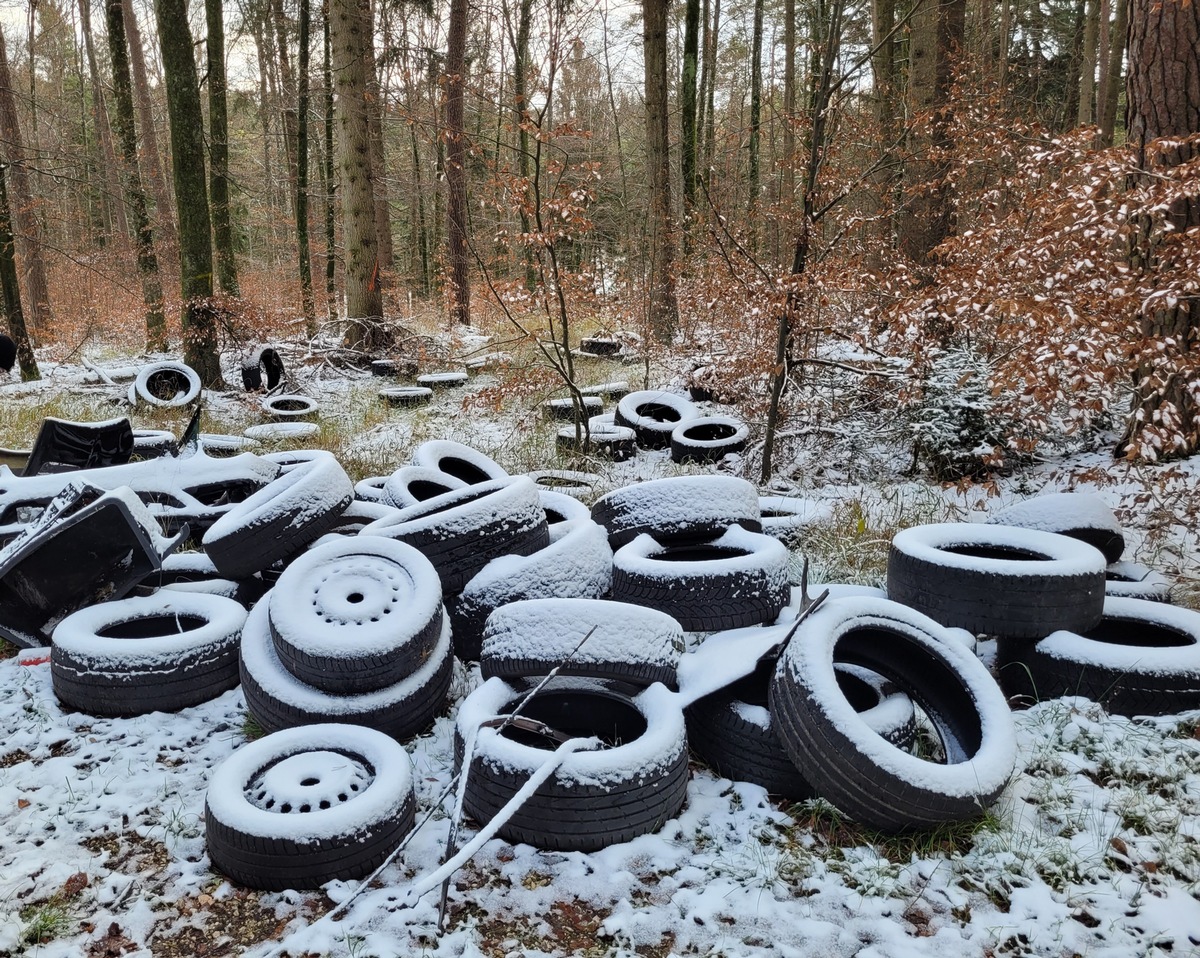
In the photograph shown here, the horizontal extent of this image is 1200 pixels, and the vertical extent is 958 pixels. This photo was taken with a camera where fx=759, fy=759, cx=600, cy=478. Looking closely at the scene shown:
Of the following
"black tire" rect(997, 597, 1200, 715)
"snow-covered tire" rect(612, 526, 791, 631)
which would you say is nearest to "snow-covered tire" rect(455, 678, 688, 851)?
"snow-covered tire" rect(612, 526, 791, 631)

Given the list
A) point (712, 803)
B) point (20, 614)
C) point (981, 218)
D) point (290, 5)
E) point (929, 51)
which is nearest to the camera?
point (712, 803)

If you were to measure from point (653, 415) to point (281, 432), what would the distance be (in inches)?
163

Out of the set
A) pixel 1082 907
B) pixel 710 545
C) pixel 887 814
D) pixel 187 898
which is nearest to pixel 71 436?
pixel 187 898

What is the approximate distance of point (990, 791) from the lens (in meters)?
2.71

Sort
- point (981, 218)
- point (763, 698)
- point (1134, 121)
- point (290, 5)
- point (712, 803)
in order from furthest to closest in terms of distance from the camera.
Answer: point (290, 5)
point (981, 218)
point (1134, 121)
point (763, 698)
point (712, 803)

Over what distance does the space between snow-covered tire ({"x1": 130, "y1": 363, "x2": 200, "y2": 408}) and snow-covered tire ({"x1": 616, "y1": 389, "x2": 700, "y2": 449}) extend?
551 cm

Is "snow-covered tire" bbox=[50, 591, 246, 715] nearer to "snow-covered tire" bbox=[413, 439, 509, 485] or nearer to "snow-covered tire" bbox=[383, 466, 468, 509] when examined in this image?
"snow-covered tire" bbox=[383, 466, 468, 509]

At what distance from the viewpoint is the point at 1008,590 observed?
3566 mm

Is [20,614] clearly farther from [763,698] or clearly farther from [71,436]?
[763,698]

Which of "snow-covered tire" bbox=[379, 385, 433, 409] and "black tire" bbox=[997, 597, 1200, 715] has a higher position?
"snow-covered tire" bbox=[379, 385, 433, 409]

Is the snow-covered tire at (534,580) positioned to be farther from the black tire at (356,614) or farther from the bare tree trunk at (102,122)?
the bare tree trunk at (102,122)

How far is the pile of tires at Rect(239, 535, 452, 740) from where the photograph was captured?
129 inches


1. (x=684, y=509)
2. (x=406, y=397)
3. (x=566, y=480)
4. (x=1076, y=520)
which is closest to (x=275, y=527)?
(x=684, y=509)

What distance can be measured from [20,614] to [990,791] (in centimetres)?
491
